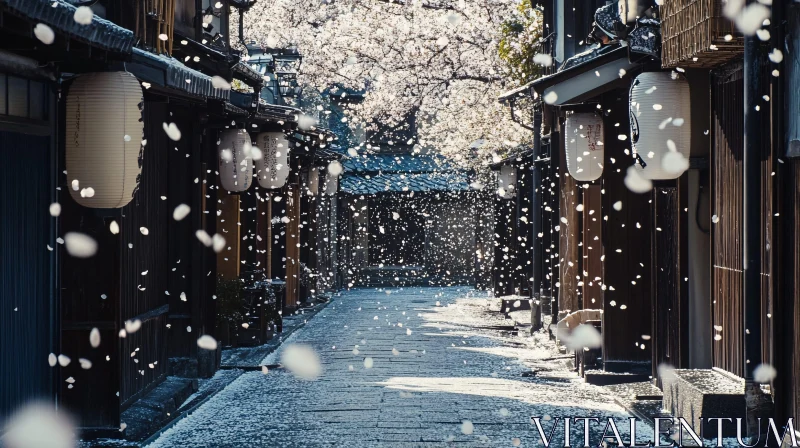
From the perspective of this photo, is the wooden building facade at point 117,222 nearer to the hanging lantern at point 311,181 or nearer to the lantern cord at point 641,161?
the lantern cord at point 641,161

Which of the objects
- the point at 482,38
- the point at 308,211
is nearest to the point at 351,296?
the point at 308,211

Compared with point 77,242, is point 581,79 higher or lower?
higher

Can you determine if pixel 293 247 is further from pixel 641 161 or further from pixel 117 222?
pixel 117 222

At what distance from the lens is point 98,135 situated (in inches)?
442

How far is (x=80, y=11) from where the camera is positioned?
9.15 meters

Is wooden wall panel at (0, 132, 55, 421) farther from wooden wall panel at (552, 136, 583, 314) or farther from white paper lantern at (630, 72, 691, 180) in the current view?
wooden wall panel at (552, 136, 583, 314)

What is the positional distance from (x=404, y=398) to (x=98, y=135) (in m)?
6.07

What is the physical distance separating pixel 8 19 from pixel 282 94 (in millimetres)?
22306

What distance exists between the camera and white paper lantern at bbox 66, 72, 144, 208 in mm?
11234

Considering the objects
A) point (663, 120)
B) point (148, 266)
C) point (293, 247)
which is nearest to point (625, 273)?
point (663, 120)

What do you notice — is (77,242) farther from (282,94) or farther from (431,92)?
(431,92)

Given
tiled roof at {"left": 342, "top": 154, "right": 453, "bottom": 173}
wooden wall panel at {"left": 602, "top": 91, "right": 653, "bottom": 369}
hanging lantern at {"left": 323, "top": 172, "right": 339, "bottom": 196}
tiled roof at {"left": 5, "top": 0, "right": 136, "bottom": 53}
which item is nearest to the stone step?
wooden wall panel at {"left": 602, "top": 91, "right": 653, "bottom": 369}

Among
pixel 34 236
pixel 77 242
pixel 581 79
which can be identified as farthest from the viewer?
pixel 581 79

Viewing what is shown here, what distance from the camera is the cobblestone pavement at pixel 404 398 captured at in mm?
12414
